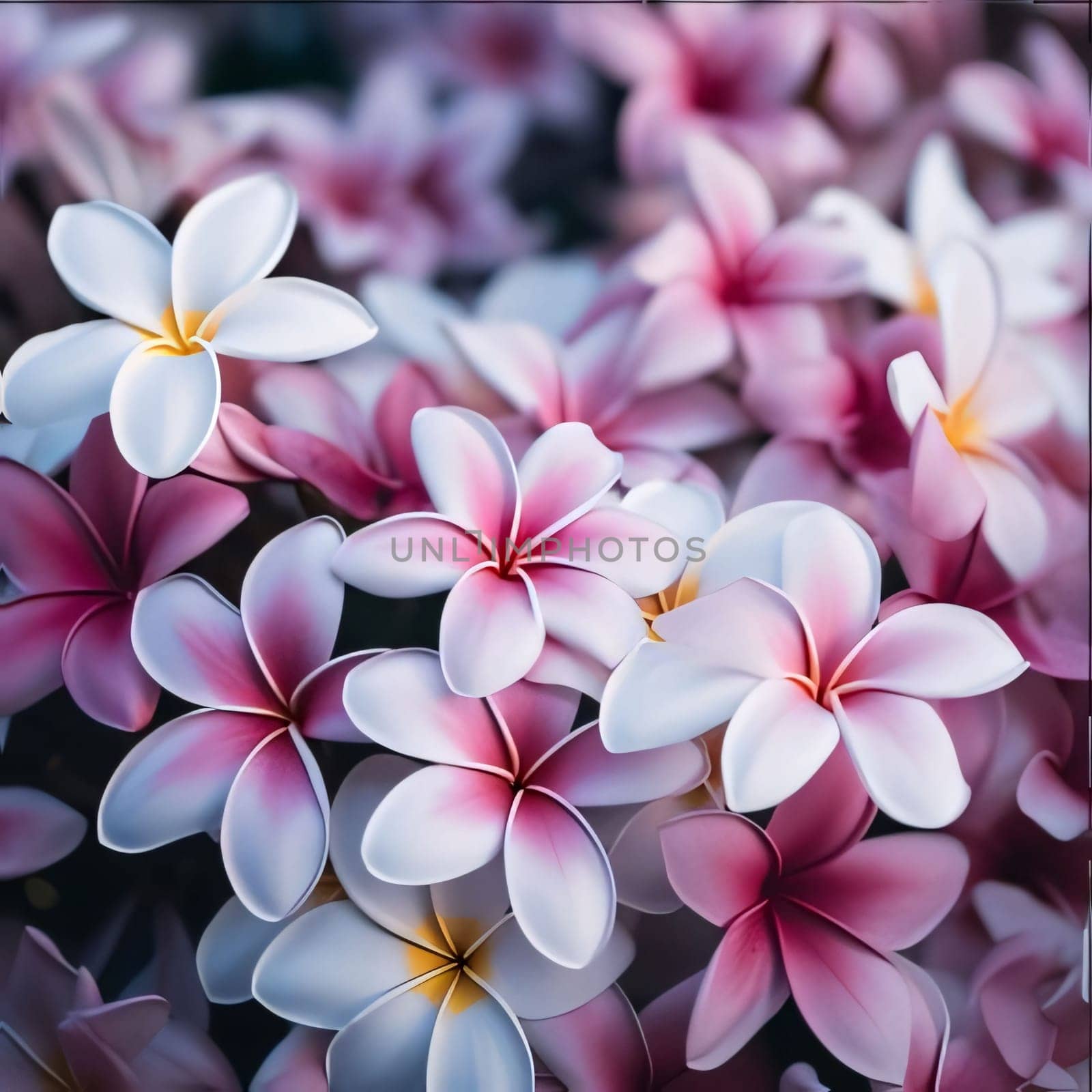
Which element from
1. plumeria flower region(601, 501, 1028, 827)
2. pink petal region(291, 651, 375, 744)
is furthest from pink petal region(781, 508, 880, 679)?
pink petal region(291, 651, 375, 744)

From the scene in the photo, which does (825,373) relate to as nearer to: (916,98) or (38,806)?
(916,98)

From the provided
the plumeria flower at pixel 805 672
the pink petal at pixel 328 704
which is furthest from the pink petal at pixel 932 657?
the pink petal at pixel 328 704

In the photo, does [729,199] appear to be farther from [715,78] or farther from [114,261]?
[114,261]

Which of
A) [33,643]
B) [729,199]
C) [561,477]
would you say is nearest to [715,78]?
[729,199]

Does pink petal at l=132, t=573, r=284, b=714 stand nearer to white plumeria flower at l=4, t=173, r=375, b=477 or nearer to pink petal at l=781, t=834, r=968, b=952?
white plumeria flower at l=4, t=173, r=375, b=477

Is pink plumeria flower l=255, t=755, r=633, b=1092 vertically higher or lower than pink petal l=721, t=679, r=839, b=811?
lower

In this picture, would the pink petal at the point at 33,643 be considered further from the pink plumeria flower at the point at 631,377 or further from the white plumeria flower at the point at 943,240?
the white plumeria flower at the point at 943,240
